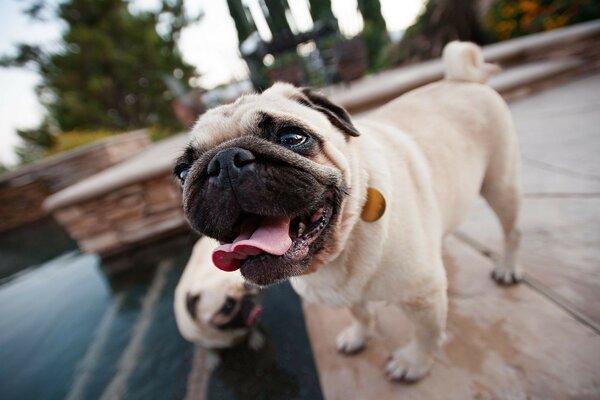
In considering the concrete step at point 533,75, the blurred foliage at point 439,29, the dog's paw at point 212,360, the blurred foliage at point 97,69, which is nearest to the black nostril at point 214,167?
the dog's paw at point 212,360

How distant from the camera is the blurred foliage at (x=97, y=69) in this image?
487 inches

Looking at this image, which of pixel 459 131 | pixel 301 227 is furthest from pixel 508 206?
pixel 301 227

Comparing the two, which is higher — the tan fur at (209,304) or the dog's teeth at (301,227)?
the dog's teeth at (301,227)

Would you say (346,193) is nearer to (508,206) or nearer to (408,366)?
(408,366)

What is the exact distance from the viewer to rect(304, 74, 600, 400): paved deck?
4.06ft

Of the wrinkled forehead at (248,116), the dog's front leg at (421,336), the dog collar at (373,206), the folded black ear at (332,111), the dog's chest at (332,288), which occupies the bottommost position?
the dog's front leg at (421,336)

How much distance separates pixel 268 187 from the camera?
Answer: 917 mm

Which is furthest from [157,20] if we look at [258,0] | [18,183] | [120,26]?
[18,183]

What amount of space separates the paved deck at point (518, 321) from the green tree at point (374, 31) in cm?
1434

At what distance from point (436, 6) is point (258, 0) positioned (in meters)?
9.87

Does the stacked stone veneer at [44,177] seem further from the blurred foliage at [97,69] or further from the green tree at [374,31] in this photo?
the green tree at [374,31]

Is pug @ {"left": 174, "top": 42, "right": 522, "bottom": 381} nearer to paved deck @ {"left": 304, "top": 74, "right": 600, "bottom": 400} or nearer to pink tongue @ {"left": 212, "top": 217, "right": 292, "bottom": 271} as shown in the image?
pink tongue @ {"left": 212, "top": 217, "right": 292, "bottom": 271}

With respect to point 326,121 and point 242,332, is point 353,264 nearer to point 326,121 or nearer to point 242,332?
point 326,121

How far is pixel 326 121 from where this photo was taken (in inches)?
48.0
